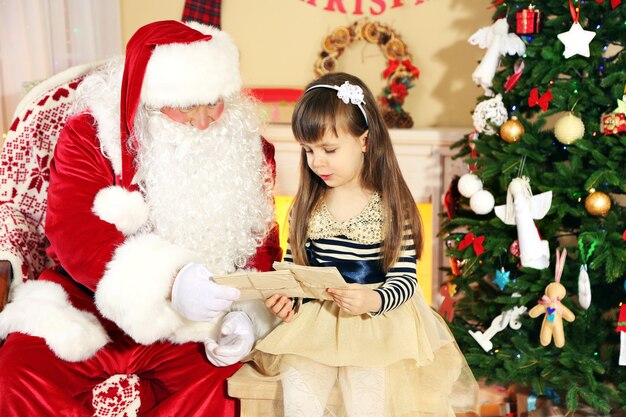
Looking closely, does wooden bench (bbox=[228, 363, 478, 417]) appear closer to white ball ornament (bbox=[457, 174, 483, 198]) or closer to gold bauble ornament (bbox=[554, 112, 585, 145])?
white ball ornament (bbox=[457, 174, 483, 198])

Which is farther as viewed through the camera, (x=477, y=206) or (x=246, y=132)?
(x=477, y=206)

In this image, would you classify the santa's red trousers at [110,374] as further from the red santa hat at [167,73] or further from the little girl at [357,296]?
the red santa hat at [167,73]

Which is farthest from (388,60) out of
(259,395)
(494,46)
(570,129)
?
(259,395)

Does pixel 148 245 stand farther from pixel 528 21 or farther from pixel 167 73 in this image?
pixel 528 21

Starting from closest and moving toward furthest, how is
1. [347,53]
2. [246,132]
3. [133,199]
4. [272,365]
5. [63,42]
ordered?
[272,365] → [133,199] → [246,132] → [63,42] → [347,53]

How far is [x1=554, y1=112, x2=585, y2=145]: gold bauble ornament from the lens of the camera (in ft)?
9.91

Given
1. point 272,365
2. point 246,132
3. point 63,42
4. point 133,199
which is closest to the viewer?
point 272,365

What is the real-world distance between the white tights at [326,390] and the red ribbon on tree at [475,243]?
120 cm

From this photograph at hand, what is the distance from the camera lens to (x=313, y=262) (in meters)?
2.56

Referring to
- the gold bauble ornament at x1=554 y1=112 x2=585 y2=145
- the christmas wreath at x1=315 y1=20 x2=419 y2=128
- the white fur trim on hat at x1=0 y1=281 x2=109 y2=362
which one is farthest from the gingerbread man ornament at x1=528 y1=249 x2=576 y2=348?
the white fur trim on hat at x1=0 y1=281 x2=109 y2=362

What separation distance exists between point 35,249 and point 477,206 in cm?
185

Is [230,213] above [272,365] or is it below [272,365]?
above

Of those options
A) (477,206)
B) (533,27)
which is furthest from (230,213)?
(533,27)

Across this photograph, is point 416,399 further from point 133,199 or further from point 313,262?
point 133,199
